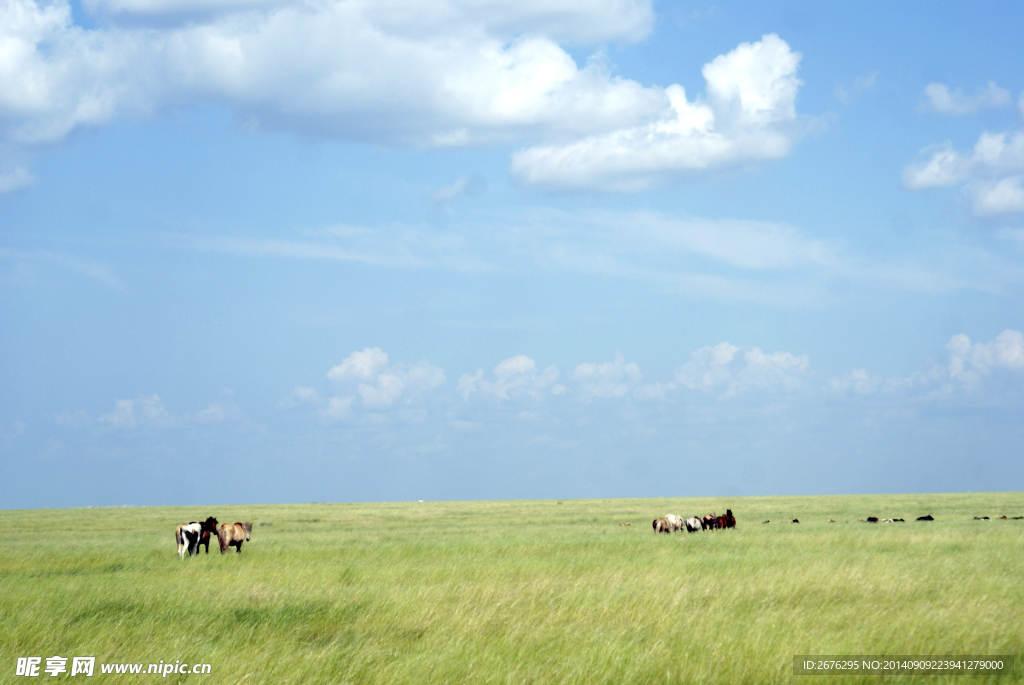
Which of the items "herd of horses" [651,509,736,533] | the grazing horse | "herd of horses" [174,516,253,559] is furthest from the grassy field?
"herd of horses" [651,509,736,533]

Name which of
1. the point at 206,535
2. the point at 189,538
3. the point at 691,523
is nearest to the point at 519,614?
the point at 189,538

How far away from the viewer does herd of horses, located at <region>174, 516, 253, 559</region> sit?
24.1 metres

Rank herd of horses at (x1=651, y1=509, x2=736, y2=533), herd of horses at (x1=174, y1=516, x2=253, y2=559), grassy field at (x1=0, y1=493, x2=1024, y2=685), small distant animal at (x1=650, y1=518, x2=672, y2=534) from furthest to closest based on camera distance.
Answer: herd of horses at (x1=651, y1=509, x2=736, y2=533) → small distant animal at (x1=650, y1=518, x2=672, y2=534) → herd of horses at (x1=174, y1=516, x2=253, y2=559) → grassy field at (x1=0, y1=493, x2=1024, y2=685)

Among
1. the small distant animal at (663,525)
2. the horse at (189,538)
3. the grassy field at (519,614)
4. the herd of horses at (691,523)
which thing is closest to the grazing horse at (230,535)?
the horse at (189,538)

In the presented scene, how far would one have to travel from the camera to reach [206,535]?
26.1m

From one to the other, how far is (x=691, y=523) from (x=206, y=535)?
20.9 m

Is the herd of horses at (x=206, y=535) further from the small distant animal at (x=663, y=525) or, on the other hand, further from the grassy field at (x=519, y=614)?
the small distant animal at (x=663, y=525)

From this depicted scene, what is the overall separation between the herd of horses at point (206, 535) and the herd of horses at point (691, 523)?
56.0 ft

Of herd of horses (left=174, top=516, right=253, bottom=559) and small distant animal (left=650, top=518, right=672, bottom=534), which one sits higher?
herd of horses (left=174, top=516, right=253, bottom=559)

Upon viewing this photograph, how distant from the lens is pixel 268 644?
986cm

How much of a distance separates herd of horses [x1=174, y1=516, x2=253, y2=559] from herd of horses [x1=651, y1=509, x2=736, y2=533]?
17.1 m

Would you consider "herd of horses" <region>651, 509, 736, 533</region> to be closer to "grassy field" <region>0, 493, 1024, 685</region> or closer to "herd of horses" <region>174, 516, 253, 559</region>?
"grassy field" <region>0, 493, 1024, 685</region>

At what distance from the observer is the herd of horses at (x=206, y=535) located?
24094mm

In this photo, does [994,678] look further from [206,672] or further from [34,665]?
[34,665]
